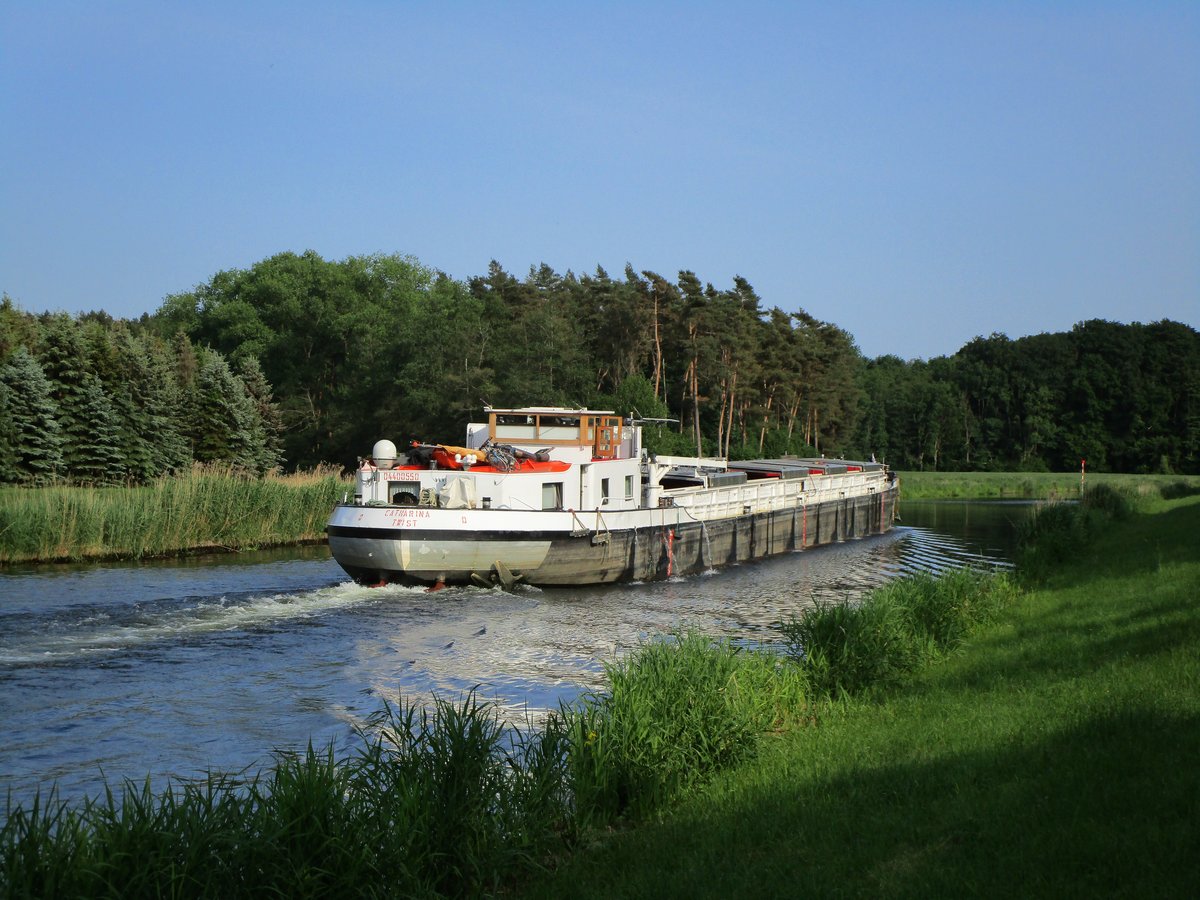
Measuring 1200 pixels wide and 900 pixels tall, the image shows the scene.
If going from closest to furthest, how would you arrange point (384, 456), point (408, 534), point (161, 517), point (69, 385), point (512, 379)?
1. point (408, 534)
2. point (384, 456)
3. point (161, 517)
4. point (69, 385)
5. point (512, 379)

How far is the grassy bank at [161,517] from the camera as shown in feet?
88.7

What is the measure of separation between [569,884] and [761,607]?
56.5 feet

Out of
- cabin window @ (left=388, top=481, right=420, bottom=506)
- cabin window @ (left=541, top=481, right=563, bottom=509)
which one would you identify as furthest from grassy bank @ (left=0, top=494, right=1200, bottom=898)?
cabin window @ (left=541, top=481, right=563, bottom=509)

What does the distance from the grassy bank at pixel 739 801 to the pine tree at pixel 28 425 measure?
31.9 metres

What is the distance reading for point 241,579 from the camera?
25.1m

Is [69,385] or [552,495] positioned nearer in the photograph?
[552,495]

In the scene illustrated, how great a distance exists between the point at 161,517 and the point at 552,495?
36.4 ft

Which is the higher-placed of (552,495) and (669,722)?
(552,495)

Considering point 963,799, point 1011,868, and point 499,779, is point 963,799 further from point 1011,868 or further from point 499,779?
point 499,779

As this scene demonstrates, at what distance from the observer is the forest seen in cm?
4372

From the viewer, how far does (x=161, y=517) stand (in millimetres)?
29406

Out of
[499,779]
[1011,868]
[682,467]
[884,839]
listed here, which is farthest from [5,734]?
[682,467]

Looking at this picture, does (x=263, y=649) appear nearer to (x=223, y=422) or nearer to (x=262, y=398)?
(x=223, y=422)

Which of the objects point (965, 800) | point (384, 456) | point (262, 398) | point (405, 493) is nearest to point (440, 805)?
point (965, 800)
